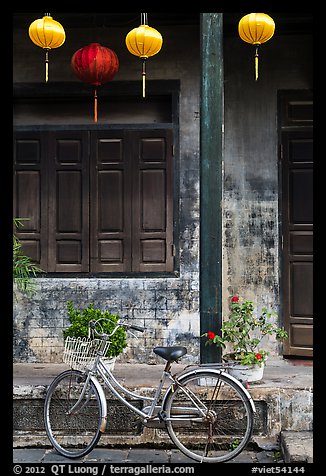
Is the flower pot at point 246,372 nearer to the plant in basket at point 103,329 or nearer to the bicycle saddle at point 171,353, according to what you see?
the bicycle saddle at point 171,353

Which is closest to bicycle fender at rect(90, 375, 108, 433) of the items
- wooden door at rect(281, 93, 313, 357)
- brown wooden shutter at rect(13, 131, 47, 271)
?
brown wooden shutter at rect(13, 131, 47, 271)

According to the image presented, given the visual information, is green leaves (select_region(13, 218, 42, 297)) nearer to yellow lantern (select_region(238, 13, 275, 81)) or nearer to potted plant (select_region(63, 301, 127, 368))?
potted plant (select_region(63, 301, 127, 368))

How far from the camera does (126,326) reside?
21.0ft

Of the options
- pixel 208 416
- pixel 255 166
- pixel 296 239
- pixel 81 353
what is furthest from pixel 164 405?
pixel 255 166

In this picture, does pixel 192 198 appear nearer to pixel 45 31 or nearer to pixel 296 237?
pixel 296 237

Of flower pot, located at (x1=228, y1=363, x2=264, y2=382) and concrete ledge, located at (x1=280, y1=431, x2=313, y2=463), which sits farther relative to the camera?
flower pot, located at (x1=228, y1=363, x2=264, y2=382)

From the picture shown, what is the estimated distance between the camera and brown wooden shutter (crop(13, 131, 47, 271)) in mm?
8602

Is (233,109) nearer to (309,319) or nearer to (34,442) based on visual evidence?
(309,319)

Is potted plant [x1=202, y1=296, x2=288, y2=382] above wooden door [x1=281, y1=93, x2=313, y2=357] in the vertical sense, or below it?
below

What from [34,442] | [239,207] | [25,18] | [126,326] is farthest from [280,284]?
[25,18]

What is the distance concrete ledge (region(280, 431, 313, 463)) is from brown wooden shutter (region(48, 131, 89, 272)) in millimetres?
3470

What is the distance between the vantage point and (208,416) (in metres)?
6.04

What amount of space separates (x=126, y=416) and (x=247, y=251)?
2.87 metres

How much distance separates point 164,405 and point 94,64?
3.89 meters
